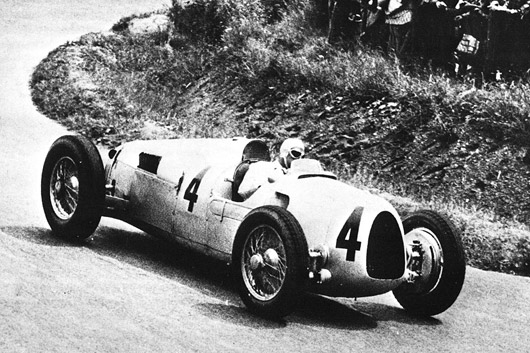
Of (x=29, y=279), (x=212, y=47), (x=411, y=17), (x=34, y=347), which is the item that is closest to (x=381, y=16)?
(x=411, y=17)

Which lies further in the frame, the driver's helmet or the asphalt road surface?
the driver's helmet

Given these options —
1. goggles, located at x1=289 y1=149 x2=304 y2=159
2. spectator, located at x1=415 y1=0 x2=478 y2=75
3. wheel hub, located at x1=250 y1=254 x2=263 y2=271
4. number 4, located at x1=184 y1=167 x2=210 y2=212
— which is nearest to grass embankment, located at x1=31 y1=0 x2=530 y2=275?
spectator, located at x1=415 y1=0 x2=478 y2=75

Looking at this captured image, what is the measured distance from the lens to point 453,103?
44.0ft

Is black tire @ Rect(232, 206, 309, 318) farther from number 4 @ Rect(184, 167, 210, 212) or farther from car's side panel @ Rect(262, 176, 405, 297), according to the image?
number 4 @ Rect(184, 167, 210, 212)

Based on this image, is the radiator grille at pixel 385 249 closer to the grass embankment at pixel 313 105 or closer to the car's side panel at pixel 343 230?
the car's side panel at pixel 343 230

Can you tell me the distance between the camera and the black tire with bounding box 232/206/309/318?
7.06m

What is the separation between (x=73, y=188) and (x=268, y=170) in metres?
1.95

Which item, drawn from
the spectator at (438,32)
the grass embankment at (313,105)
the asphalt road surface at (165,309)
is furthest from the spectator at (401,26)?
the asphalt road surface at (165,309)

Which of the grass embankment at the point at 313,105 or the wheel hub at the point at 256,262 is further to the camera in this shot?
the grass embankment at the point at 313,105

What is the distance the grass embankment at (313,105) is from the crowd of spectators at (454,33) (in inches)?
16.7

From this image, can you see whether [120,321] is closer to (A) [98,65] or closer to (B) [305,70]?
(B) [305,70]

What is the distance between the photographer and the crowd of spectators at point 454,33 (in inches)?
562

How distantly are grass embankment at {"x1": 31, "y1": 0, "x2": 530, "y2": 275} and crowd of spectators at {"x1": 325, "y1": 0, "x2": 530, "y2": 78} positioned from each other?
1.39 feet

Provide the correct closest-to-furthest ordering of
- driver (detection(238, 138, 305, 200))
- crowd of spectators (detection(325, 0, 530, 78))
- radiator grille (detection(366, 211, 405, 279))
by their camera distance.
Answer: radiator grille (detection(366, 211, 405, 279)) < driver (detection(238, 138, 305, 200)) < crowd of spectators (detection(325, 0, 530, 78))
